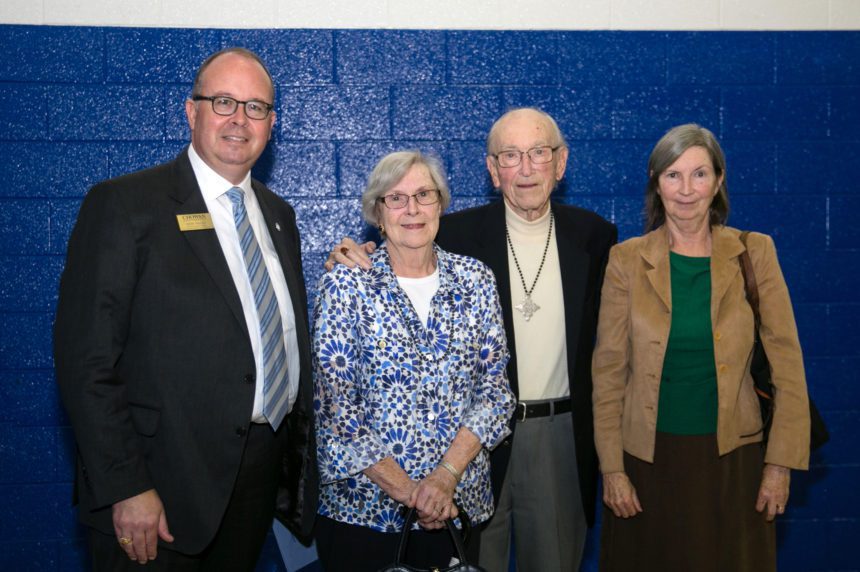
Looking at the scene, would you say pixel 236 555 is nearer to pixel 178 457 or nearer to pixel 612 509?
pixel 178 457

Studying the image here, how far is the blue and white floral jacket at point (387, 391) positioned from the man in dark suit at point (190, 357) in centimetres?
16

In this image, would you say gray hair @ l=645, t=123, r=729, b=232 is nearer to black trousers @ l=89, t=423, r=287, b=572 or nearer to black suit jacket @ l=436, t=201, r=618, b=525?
black suit jacket @ l=436, t=201, r=618, b=525

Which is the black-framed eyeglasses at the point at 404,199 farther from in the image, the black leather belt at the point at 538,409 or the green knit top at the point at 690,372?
the green knit top at the point at 690,372

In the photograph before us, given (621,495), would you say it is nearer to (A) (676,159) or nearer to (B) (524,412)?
(B) (524,412)

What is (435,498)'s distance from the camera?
2.17m

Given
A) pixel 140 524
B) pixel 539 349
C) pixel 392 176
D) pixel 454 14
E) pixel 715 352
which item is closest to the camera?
pixel 140 524

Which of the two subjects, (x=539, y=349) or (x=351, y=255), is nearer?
(x=351, y=255)

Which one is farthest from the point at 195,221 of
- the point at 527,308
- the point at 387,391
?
the point at 527,308

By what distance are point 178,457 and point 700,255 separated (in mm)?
1743

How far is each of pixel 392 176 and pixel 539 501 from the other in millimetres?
1177

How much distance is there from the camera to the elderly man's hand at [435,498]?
2.16 metres

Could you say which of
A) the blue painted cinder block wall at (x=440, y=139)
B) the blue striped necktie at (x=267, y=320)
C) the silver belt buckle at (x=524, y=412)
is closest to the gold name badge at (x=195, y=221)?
the blue striped necktie at (x=267, y=320)

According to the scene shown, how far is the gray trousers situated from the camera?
2.67 meters

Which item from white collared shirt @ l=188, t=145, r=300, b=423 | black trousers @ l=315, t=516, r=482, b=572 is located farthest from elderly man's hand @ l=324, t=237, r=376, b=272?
A: black trousers @ l=315, t=516, r=482, b=572
